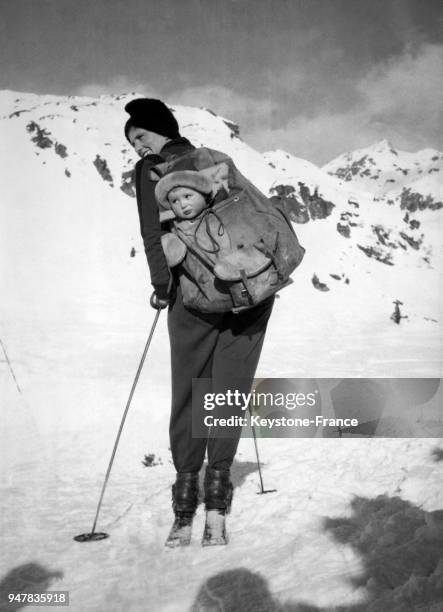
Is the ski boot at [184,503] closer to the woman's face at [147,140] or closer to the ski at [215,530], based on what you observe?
the ski at [215,530]

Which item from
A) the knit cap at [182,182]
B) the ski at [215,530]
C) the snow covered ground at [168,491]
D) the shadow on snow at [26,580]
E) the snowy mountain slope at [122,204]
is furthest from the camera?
the snowy mountain slope at [122,204]

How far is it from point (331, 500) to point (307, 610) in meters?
1.12

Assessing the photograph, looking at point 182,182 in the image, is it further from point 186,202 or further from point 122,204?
point 122,204

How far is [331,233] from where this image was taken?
36531 mm

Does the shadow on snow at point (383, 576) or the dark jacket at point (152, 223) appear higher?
the dark jacket at point (152, 223)

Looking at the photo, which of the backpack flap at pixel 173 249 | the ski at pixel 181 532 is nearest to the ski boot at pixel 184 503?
the ski at pixel 181 532

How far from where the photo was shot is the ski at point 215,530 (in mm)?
2246

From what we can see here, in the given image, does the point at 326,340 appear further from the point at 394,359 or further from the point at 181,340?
the point at 181,340

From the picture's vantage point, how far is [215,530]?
2275 millimetres

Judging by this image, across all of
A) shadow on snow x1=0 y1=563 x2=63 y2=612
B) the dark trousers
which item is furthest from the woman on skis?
shadow on snow x1=0 y1=563 x2=63 y2=612

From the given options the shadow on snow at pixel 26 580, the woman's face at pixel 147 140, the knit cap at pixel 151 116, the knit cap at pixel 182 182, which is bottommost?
the shadow on snow at pixel 26 580

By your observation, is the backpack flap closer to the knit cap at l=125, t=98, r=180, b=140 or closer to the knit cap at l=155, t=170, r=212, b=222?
the knit cap at l=155, t=170, r=212, b=222

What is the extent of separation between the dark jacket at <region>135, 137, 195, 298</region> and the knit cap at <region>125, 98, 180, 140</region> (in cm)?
13

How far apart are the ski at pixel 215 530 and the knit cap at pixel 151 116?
2.03 meters
